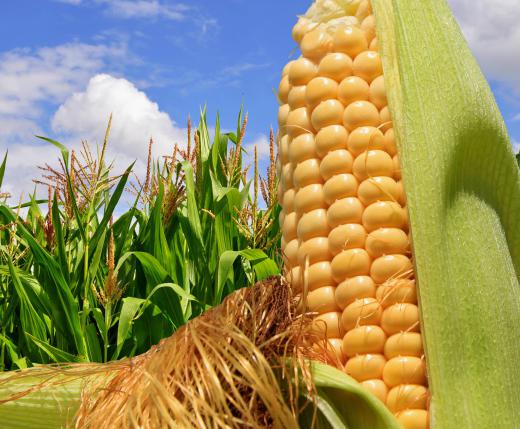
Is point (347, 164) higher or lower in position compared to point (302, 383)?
higher

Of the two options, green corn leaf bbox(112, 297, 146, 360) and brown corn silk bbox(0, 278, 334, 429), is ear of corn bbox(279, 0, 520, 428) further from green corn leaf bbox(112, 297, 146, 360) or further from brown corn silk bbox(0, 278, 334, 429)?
green corn leaf bbox(112, 297, 146, 360)

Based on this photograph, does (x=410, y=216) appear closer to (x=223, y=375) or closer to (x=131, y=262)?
(x=223, y=375)

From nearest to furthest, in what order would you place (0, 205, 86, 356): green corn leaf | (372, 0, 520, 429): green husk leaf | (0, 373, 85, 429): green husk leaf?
(372, 0, 520, 429): green husk leaf → (0, 373, 85, 429): green husk leaf → (0, 205, 86, 356): green corn leaf

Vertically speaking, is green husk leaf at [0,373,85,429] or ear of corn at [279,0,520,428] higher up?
ear of corn at [279,0,520,428]

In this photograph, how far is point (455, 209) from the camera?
148 cm

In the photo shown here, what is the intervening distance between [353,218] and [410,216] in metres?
0.15

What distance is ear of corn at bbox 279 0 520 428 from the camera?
1.42 metres

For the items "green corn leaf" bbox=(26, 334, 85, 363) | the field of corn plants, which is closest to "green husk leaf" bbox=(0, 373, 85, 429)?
the field of corn plants

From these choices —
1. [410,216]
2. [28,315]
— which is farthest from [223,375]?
[28,315]

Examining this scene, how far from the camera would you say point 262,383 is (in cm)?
127

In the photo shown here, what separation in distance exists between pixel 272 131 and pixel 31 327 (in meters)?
1.50

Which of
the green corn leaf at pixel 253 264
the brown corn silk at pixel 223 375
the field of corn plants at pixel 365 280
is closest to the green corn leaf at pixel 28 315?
the green corn leaf at pixel 253 264

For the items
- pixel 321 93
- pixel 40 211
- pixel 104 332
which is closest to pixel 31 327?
pixel 104 332

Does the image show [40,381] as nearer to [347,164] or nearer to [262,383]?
[262,383]
